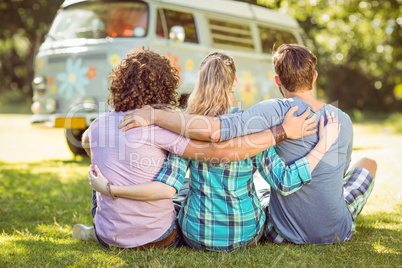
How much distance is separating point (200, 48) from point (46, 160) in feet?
10.5

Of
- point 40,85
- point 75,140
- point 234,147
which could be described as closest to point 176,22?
point 40,85

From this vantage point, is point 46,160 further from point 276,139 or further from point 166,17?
point 276,139

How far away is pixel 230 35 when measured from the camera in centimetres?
762

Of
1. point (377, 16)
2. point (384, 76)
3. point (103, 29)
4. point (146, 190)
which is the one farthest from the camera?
point (384, 76)

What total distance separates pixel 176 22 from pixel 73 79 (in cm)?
182

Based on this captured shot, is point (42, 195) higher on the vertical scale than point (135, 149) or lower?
lower

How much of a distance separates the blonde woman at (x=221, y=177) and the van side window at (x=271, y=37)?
582 centimetres

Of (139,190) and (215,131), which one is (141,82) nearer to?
(215,131)

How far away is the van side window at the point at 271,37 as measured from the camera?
8274 mm

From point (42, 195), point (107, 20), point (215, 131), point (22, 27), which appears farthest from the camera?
point (22, 27)

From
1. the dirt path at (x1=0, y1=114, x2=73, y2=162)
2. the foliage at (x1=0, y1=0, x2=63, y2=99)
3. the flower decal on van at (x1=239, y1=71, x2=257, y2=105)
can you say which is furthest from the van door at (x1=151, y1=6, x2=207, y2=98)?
the foliage at (x1=0, y1=0, x2=63, y2=99)

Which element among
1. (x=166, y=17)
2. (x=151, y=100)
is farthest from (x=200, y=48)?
(x=151, y=100)

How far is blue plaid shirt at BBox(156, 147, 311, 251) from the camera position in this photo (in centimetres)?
260

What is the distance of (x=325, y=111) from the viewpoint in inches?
106
